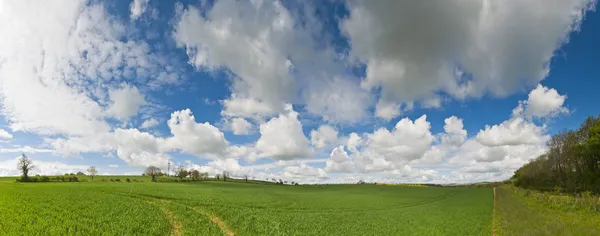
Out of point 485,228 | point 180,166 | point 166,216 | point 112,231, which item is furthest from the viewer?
point 180,166

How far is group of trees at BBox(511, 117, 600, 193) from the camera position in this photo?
77613 mm

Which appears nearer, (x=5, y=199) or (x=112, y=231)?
(x=112, y=231)

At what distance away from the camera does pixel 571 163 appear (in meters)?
99.7

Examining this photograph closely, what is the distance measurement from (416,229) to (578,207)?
3234 centimetres

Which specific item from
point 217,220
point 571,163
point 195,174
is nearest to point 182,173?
point 195,174

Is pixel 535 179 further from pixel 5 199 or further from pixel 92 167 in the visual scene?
pixel 92 167

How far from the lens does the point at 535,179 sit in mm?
122188

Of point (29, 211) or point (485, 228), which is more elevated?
point (29, 211)

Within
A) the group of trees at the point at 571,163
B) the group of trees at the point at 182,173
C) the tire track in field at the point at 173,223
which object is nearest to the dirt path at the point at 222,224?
the tire track in field at the point at 173,223

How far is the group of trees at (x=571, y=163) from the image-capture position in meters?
77.6

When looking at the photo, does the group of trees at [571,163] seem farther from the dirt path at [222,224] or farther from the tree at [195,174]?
the tree at [195,174]

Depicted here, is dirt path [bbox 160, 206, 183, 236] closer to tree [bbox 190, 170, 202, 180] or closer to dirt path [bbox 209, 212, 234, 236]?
dirt path [bbox 209, 212, 234, 236]

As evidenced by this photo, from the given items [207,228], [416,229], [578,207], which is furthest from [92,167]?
[578,207]

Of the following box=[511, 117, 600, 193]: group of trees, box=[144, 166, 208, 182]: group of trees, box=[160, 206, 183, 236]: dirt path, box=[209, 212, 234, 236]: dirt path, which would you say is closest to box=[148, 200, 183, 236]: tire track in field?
box=[160, 206, 183, 236]: dirt path
